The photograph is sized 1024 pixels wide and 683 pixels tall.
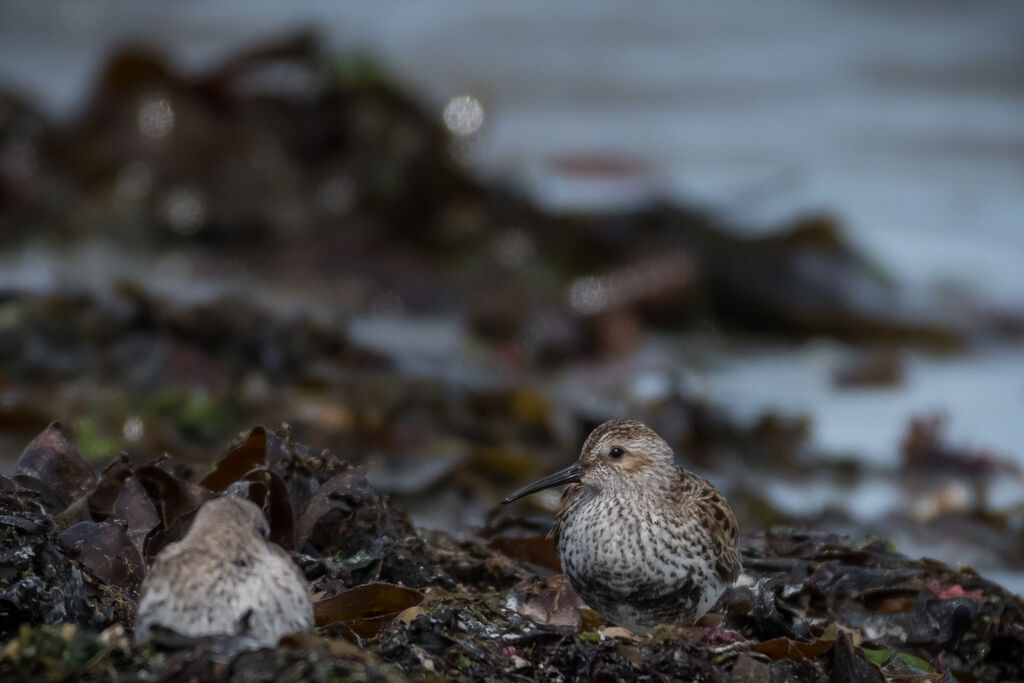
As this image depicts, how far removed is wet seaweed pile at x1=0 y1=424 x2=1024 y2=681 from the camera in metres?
2.43

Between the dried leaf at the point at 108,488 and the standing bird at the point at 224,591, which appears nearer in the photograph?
the standing bird at the point at 224,591

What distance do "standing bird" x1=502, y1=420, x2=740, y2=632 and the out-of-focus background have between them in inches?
22.8

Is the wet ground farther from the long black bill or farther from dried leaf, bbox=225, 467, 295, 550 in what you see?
the long black bill

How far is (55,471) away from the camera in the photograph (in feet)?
11.4

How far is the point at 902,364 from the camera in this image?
8266mm

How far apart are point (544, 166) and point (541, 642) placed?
9.11 m

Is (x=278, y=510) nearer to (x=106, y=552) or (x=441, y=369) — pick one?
(x=106, y=552)

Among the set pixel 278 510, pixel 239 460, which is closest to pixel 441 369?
pixel 239 460

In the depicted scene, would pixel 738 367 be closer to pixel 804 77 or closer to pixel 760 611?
pixel 760 611

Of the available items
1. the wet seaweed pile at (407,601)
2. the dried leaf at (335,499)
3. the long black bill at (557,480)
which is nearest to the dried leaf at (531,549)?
the wet seaweed pile at (407,601)

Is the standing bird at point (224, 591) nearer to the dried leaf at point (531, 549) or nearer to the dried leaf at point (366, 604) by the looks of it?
the dried leaf at point (366, 604)

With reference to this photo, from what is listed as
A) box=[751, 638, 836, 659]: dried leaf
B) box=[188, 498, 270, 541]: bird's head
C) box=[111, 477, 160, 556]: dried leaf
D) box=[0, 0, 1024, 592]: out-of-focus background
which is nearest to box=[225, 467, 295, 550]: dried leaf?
box=[111, 477, 160, 556]: dried leaf

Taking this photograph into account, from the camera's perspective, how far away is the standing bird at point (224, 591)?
2.42 meters

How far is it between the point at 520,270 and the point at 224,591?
21.8 feet
